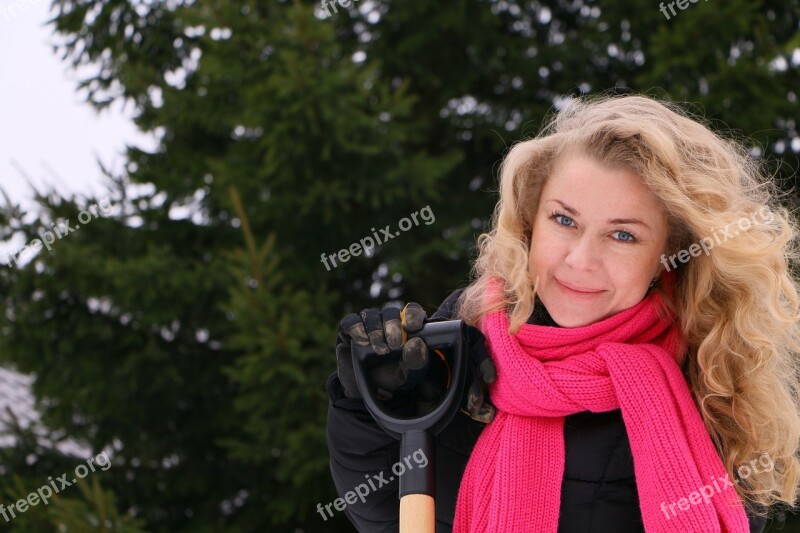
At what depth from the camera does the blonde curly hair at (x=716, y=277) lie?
173cm

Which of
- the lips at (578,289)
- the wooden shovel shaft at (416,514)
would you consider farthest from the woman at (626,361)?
the wooden shovel shaft at (416,514)

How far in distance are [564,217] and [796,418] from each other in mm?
639

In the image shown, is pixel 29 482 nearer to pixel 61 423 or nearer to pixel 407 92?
pixel 61 423

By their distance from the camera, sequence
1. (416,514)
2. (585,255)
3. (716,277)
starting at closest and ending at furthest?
(416,514) < (585,255) < (716,277)

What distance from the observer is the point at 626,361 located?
1739 mm

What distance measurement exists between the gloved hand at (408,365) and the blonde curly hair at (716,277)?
0.12 metres

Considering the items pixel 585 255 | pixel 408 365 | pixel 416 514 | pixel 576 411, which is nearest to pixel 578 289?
pixel 585 255

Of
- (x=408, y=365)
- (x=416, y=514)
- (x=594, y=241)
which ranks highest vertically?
(x=594, y=241)

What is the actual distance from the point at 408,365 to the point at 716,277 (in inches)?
26.7

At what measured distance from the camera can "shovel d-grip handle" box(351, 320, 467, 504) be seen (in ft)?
5.33

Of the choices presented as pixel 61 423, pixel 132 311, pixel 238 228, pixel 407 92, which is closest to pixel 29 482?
pixel 61 423

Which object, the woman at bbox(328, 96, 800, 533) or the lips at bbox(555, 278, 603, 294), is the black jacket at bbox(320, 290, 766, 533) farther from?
the lips at bbox(555, 278, 603, 294)

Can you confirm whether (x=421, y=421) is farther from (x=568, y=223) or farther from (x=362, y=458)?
(x=568, y=223)

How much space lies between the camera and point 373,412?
1.65 metres
